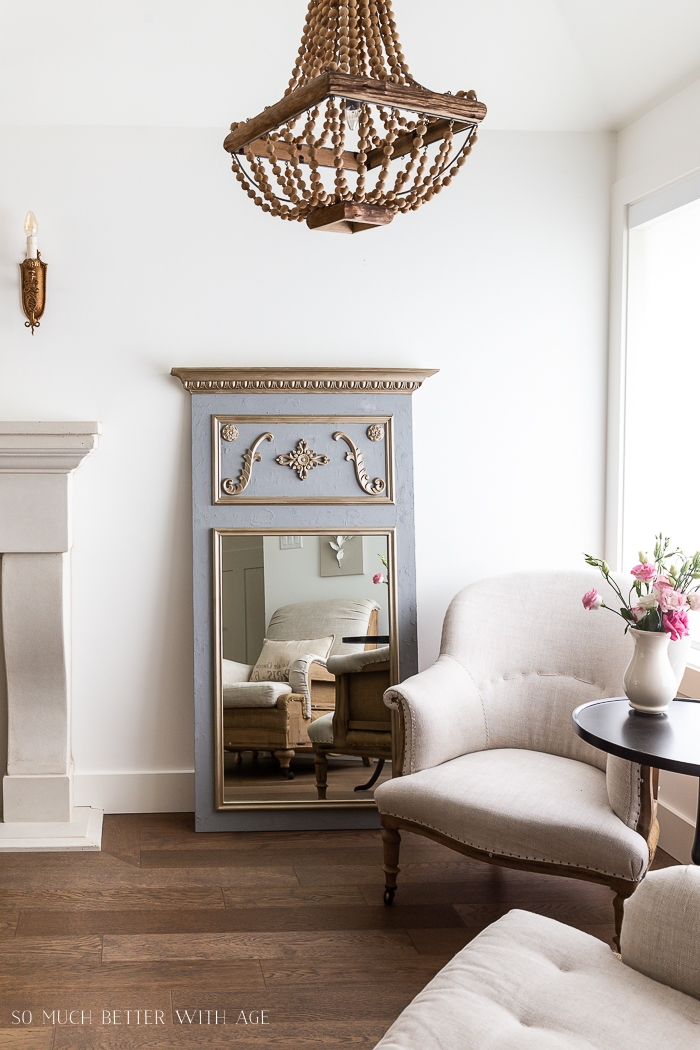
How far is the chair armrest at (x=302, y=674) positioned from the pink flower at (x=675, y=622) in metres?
1.38

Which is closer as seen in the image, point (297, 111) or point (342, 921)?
point (297, 111)

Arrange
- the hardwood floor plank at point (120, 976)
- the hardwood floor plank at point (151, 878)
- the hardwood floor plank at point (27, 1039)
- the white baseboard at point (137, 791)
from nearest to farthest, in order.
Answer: the hardwood floor plank at point (27, 1039)
the hardwood floor plank at point (120, 976)
the hardwood floor plank at point (151, 878)
the white baseboard at point (137, 791)

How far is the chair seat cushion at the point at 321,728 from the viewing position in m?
3.33

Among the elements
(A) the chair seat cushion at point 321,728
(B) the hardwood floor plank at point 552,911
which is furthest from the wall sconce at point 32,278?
(B) the hardwood floor plank at point 552,911

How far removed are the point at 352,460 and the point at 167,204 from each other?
120 cm

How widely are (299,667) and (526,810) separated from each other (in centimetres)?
116

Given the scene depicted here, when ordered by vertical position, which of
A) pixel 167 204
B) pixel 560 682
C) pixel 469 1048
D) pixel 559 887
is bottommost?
pixel 559 887

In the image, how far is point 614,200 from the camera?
352 cm

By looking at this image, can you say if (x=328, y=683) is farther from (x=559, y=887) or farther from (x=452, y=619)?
(x=559, y=887)

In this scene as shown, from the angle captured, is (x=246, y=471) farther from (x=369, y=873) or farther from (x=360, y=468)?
(x=369, y=873)

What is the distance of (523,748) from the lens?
9.76 feet

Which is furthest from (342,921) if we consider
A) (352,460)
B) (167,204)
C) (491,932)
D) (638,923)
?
(167,204)

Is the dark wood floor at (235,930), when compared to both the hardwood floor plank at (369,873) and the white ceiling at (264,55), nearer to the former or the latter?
the hardwood floor plank at (369,873)

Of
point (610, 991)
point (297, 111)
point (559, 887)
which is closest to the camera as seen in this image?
point (297, 111)
